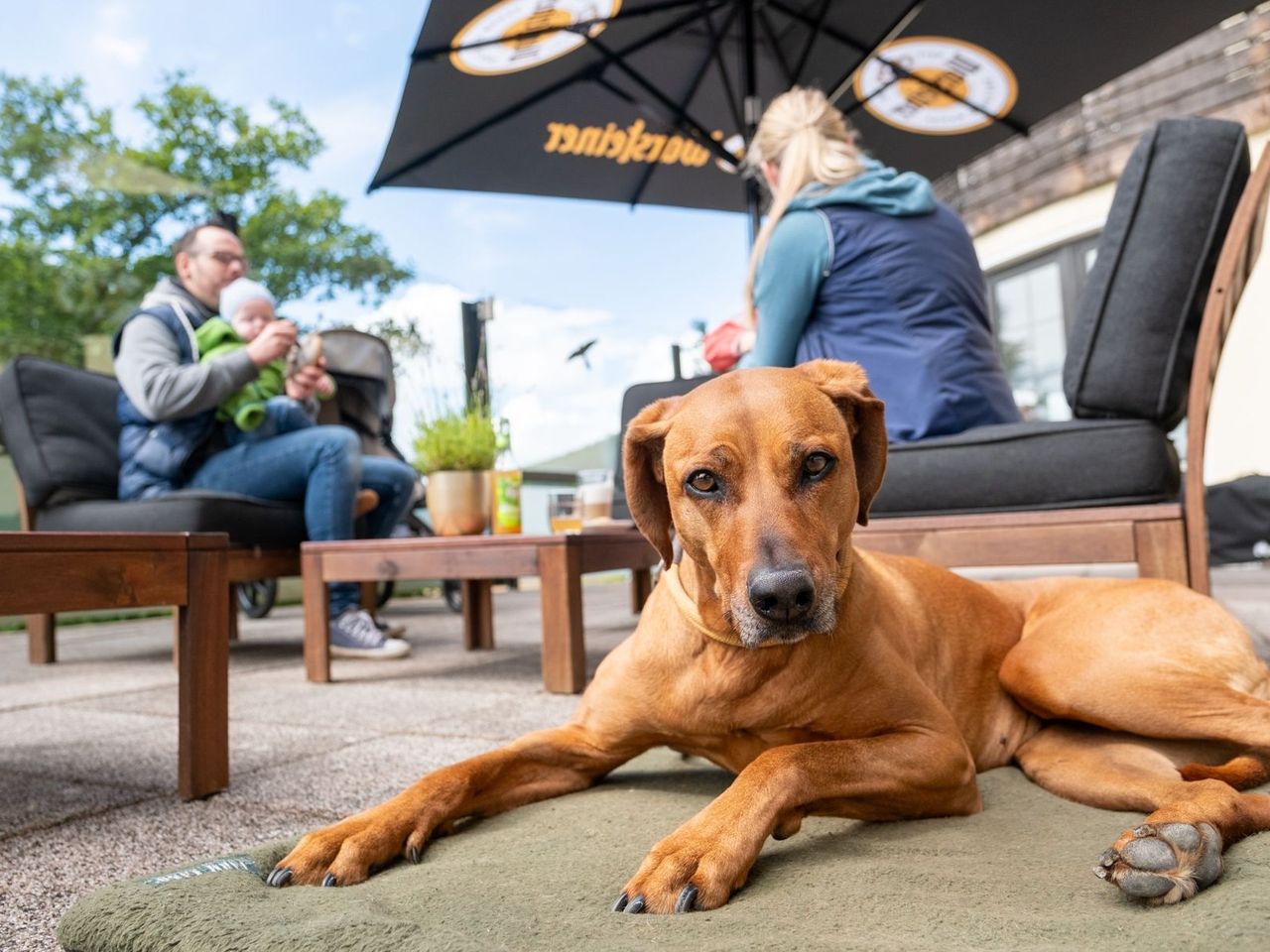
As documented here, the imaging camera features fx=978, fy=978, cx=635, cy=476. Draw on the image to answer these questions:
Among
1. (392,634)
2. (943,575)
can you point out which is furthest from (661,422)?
(392,634)

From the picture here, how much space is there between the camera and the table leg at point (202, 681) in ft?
5.72

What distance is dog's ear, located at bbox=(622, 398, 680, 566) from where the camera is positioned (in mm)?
1471

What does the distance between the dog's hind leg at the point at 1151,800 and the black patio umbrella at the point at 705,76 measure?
3.51m

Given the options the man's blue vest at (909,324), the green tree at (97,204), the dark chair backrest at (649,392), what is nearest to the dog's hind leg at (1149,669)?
the man's blue vest at (909,324)

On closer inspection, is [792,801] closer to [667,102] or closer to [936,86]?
[667,102]

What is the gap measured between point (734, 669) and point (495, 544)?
1.60 m

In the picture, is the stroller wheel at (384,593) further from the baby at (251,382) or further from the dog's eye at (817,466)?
the dog's eye at (817,466)

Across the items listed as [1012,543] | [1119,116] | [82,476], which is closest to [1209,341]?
[1012,543]

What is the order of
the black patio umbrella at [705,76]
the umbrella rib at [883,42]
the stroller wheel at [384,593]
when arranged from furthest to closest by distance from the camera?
1. the stroller wheel at [384,593]
2. the black patio umbrella at [705,76]
3. the umbrella rib at [883,42]

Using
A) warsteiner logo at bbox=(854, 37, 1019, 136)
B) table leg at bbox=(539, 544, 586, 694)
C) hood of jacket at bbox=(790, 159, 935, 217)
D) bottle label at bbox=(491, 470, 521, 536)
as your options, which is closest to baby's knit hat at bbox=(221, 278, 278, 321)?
bottle label at bbox=(491, 470, 521, 536)

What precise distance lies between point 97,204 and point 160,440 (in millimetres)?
3330

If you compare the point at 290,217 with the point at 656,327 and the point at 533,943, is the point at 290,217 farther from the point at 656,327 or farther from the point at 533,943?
the point at 533,943

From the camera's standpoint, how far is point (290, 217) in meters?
8.19

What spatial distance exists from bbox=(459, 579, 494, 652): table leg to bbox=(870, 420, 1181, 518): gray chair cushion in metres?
1.95
